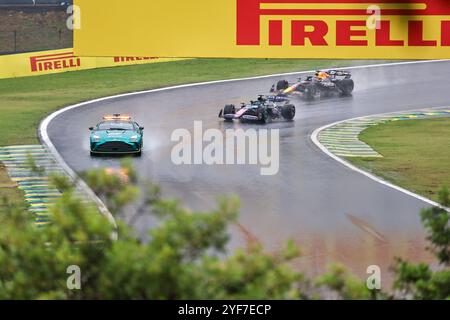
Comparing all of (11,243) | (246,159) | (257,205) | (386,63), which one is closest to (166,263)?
(11,243)

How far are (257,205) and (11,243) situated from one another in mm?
22090

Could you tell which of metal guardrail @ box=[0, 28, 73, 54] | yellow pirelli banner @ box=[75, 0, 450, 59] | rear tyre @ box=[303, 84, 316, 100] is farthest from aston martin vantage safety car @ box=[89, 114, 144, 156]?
metal guardrail @ box=[0, 28, 73, 54]

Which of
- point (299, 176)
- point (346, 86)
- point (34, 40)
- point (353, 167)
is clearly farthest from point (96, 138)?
point (34, 40)

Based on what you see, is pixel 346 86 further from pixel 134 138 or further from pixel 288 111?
pixel 134 138

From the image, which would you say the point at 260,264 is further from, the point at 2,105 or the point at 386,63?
the point at 386,63

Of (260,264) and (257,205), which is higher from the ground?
(260,264)

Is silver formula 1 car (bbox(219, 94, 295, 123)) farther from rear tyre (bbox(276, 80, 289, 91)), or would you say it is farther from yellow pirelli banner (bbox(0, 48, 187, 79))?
yellow pirelli banner (bbox(0, 48, 187, 79))

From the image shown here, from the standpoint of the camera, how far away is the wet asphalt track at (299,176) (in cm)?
2583

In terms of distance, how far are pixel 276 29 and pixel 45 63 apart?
48027 millimetres

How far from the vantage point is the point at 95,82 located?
61125mm

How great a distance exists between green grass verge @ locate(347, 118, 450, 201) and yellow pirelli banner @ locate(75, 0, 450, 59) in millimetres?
15049

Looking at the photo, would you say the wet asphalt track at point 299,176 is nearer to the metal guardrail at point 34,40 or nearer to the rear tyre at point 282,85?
the rear tyre at point 282,85

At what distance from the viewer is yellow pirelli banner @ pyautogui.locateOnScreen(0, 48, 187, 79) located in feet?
201
